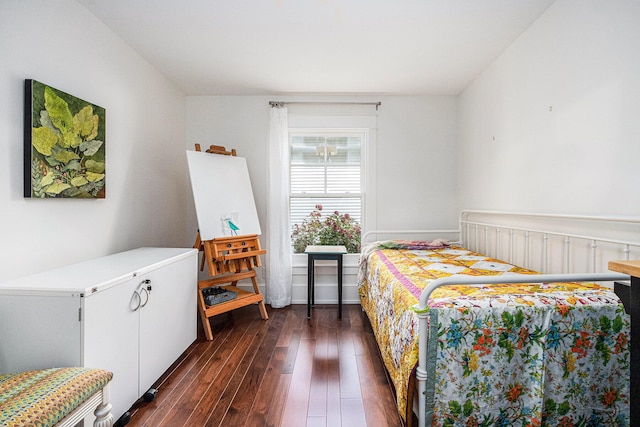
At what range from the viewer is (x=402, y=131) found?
11.9ft

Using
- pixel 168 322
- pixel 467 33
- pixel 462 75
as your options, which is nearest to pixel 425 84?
pixel 462 75

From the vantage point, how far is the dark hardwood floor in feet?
5.53

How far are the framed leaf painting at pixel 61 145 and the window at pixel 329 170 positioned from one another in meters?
1.95

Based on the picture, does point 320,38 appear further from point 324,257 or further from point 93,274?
point 93,274

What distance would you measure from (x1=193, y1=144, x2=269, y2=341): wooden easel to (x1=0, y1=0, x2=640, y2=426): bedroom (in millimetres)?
541

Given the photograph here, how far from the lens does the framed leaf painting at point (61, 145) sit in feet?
5.37

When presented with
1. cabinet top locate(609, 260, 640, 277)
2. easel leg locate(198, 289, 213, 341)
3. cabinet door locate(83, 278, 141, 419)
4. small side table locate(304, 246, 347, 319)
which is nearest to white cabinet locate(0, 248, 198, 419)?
cabinet door locate(83, 278, 141, 419)

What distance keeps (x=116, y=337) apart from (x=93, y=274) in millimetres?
341

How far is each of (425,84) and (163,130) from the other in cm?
258

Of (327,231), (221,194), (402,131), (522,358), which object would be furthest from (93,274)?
(402,131)

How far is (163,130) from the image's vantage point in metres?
3.10

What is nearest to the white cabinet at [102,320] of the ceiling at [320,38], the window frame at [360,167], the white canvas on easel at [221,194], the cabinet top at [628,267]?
the white canvas on easel at [221,194]

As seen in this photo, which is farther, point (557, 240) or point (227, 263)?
point (227, 263)

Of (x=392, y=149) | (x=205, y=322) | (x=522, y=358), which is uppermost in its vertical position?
(x=392, y=149)
